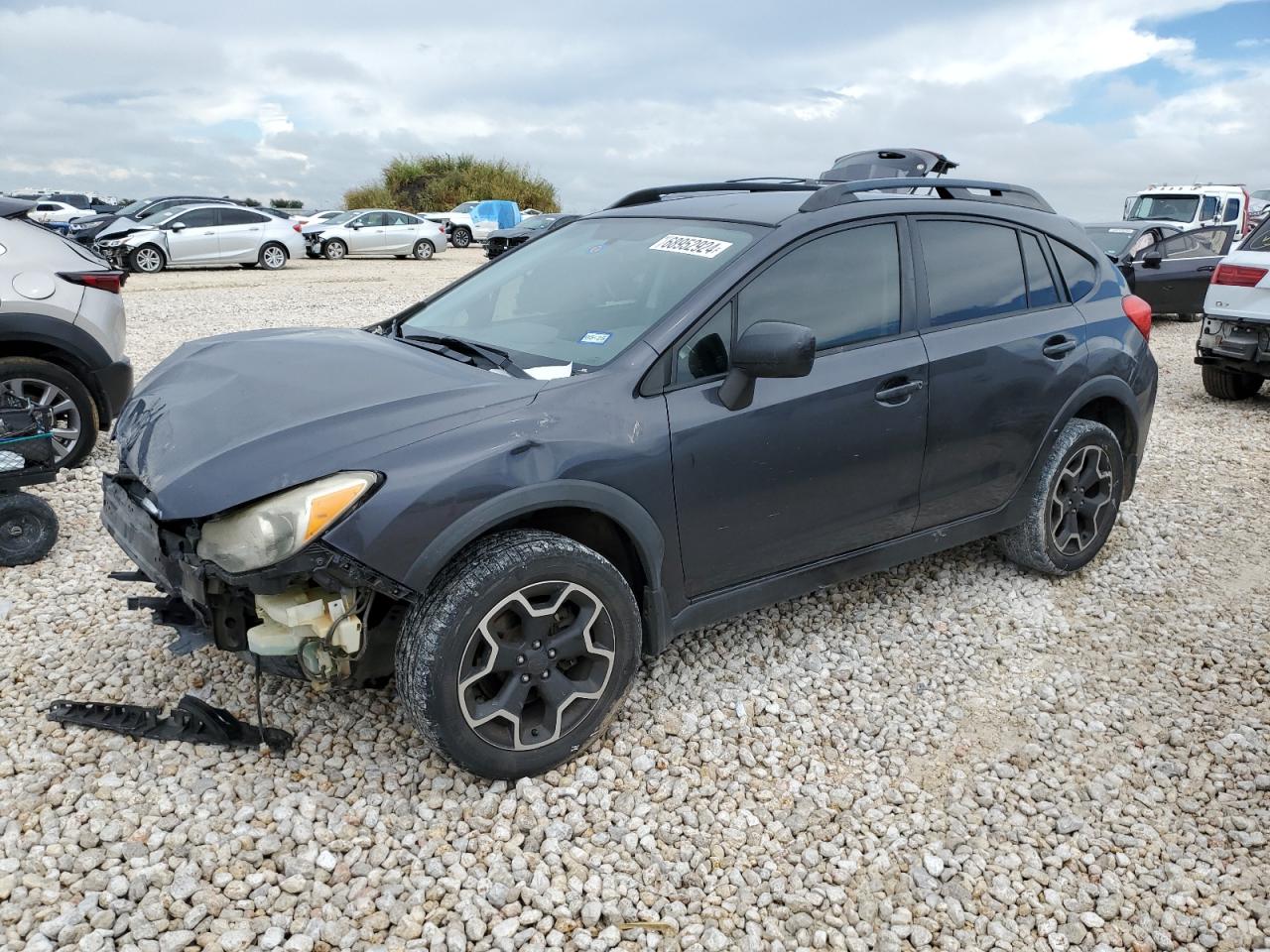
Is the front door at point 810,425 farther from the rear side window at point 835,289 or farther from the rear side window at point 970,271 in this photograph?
the rear side window at point 970,271

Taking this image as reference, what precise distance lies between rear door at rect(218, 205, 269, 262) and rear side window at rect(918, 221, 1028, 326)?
2057 cm

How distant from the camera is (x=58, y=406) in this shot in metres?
5.85

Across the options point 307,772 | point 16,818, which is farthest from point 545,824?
point 16,818

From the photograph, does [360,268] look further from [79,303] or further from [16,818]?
[16,818]

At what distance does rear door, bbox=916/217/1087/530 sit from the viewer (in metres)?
3.87

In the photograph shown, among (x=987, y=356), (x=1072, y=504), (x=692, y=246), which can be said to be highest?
(x=692, y=246)

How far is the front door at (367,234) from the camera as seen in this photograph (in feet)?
88.6

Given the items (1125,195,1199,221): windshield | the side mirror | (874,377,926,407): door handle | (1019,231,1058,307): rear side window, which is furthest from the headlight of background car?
(1125,195,1199,221): windshield

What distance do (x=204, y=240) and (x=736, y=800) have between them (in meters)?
21.3

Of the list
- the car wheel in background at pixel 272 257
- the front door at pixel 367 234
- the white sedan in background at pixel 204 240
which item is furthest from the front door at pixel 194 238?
the front door at pixel 367 234

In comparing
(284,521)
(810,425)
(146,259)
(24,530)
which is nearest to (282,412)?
(284,521)

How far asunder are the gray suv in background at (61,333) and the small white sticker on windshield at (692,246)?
13.2 feet

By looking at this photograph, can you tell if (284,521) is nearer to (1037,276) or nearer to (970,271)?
(970,271)

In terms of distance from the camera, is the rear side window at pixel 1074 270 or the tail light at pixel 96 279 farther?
the tail light at pixel 96 279
